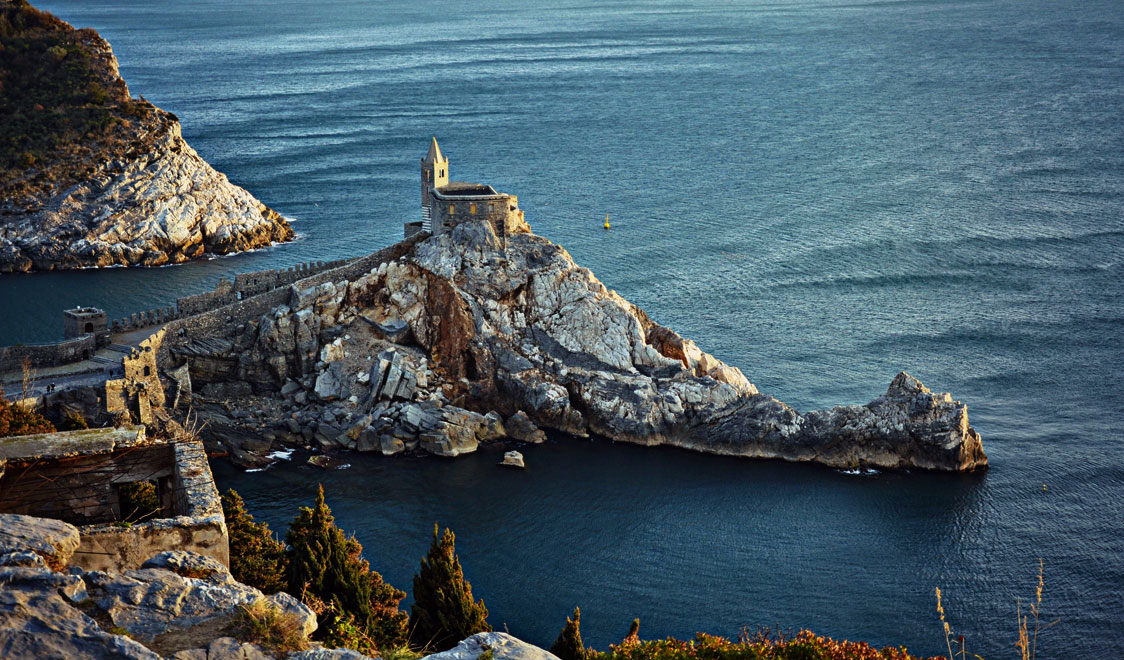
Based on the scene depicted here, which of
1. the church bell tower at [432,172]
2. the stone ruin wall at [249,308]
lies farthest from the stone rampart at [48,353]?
the church bell tower at [432,172]

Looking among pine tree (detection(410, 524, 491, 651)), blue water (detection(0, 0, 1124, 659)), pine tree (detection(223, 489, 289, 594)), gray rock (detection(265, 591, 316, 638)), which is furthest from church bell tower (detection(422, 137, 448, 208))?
gray rock (detection(265, 591, 316, 638))

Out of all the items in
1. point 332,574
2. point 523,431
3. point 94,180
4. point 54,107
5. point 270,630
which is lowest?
point 523,431

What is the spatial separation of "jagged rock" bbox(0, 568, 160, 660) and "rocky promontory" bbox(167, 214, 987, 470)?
1756 inches

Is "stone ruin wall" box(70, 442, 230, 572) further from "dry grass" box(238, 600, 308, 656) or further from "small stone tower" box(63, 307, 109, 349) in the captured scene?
"small stone tower" box(63, 307, 109, 349)

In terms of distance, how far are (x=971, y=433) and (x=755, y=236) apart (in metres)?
39.2

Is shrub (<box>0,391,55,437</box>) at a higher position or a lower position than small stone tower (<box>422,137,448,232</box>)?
lower

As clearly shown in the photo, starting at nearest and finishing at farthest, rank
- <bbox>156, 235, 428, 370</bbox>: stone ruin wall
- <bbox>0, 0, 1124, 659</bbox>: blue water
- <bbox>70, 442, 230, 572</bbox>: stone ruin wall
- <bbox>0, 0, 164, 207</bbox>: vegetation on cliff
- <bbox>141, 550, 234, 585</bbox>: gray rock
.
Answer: <bbox>141, 550, 234, 585</bbox>: gray rock → <bbox>70, 442, 230, 572</bbox>: stone ruin wall → <bbox>0, 0, 1124, 659</bbox>: blue water → <bbox>156, 235, 428, 370</bbox>: stone ruin wall → <bbox>0, 0, 164, 207</bbox>: vegetation on cliff

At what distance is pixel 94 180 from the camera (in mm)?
89938

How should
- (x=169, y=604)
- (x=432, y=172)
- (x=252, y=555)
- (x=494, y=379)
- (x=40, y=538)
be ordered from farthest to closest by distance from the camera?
(x=432, y=172)
(x=494, y=379)
(x=252, y=555)
(x=40, y=538)
(x=169, y=604)

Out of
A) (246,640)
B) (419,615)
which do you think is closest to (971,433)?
(419,615)

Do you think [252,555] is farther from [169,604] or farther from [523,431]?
[523,431]

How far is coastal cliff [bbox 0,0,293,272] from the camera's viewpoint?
86.3 meters

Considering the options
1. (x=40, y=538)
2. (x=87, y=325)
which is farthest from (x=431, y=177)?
(x=40, y=538)

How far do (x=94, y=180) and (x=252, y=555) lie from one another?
73554mm
